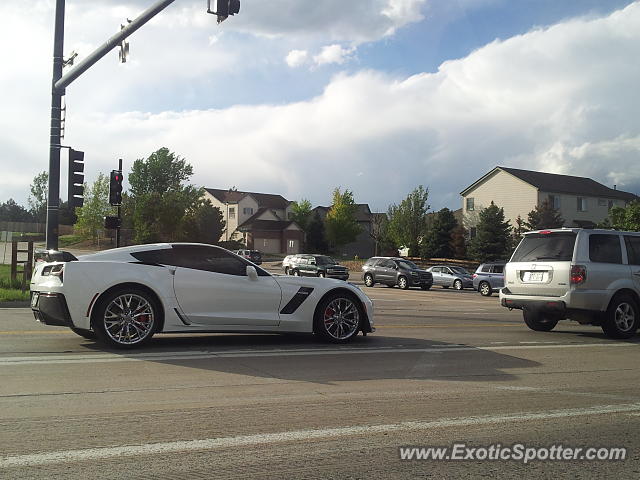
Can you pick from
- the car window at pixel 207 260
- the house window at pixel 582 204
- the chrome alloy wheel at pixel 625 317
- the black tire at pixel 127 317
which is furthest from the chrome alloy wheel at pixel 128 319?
the house window at pixel 582 204

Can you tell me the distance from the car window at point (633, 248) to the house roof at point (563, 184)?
51.5 m

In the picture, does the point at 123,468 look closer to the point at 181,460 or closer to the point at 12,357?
the point at 181,460

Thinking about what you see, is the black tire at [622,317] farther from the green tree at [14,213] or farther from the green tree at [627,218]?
the green tree at [14,213]

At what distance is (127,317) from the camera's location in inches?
320

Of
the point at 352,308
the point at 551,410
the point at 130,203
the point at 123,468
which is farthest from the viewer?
the point at 130,203

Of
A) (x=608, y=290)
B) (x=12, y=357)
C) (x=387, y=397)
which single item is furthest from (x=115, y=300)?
(x=608, y=290)

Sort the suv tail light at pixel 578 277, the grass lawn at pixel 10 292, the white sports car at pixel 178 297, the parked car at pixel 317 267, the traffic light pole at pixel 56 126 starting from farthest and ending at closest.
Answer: the parked car at pixel 317 267 < the traffic light pole at pixel 56 126 < the grass lawn at pixel 10 292 < the suv tail light at pixel 578 277 < the white sports car at pixel 178 297

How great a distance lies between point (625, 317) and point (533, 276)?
1.67 m

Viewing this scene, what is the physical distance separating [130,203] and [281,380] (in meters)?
82.8

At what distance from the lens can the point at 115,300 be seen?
8.07 metres

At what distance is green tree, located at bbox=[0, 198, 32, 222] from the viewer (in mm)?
116812

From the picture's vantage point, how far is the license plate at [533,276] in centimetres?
1106

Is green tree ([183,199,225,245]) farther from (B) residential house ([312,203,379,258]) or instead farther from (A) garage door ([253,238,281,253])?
(B) residential house ([312,203,379,258])

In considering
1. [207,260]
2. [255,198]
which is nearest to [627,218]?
[207,260]
